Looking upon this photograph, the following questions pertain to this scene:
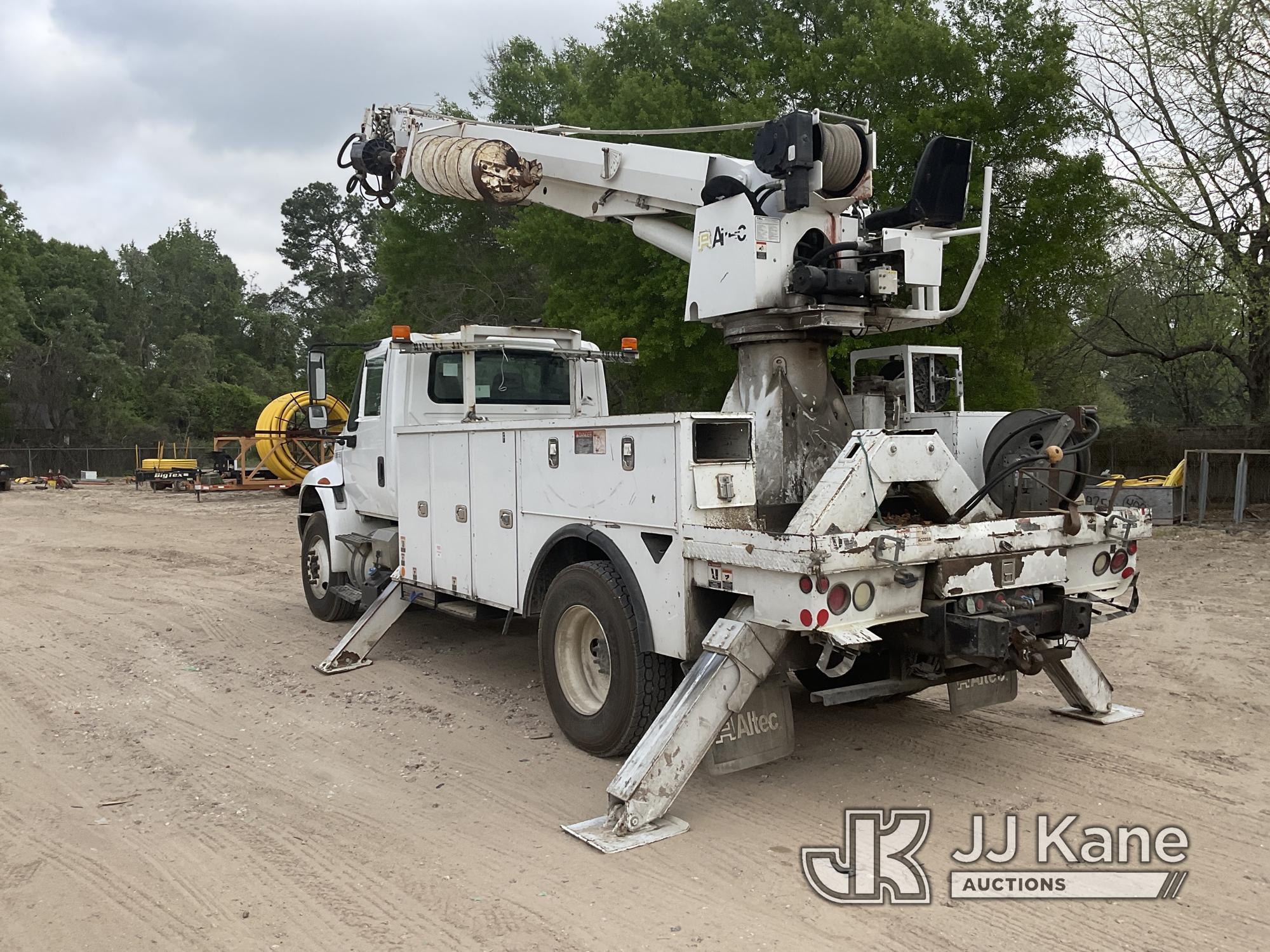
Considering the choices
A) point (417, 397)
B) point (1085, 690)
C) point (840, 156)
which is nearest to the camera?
point (840, 156)

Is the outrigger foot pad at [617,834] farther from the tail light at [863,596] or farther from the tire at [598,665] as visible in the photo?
the tail light at [863,596]

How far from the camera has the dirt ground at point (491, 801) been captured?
12.5 ft

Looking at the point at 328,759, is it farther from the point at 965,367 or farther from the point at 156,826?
the point at 965,367

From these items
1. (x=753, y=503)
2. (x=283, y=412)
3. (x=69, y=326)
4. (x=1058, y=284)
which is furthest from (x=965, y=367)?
(x=69, y=326)

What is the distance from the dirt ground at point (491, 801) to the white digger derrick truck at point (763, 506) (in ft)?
1.15

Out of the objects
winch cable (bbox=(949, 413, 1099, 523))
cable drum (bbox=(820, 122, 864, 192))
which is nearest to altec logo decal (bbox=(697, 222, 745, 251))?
cable drum (bbox=(820, 122, 864, 192))

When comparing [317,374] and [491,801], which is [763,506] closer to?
[491,801]

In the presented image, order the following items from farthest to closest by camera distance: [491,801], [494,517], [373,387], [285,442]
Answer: [285,442] < [373,387] < [494,517] < [491,801]

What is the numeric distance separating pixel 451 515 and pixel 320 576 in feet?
10.6

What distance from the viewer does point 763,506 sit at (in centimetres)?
554

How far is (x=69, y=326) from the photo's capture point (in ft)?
173

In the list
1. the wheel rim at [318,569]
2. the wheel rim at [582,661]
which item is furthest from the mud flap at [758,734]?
the wheel rim at [318,569]

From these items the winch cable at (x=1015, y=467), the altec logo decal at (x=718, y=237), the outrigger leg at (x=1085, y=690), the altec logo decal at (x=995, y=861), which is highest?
the altec logo decal at (x=718, y=237)

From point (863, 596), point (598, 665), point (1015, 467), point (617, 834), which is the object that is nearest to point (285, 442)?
point (598, 665)
